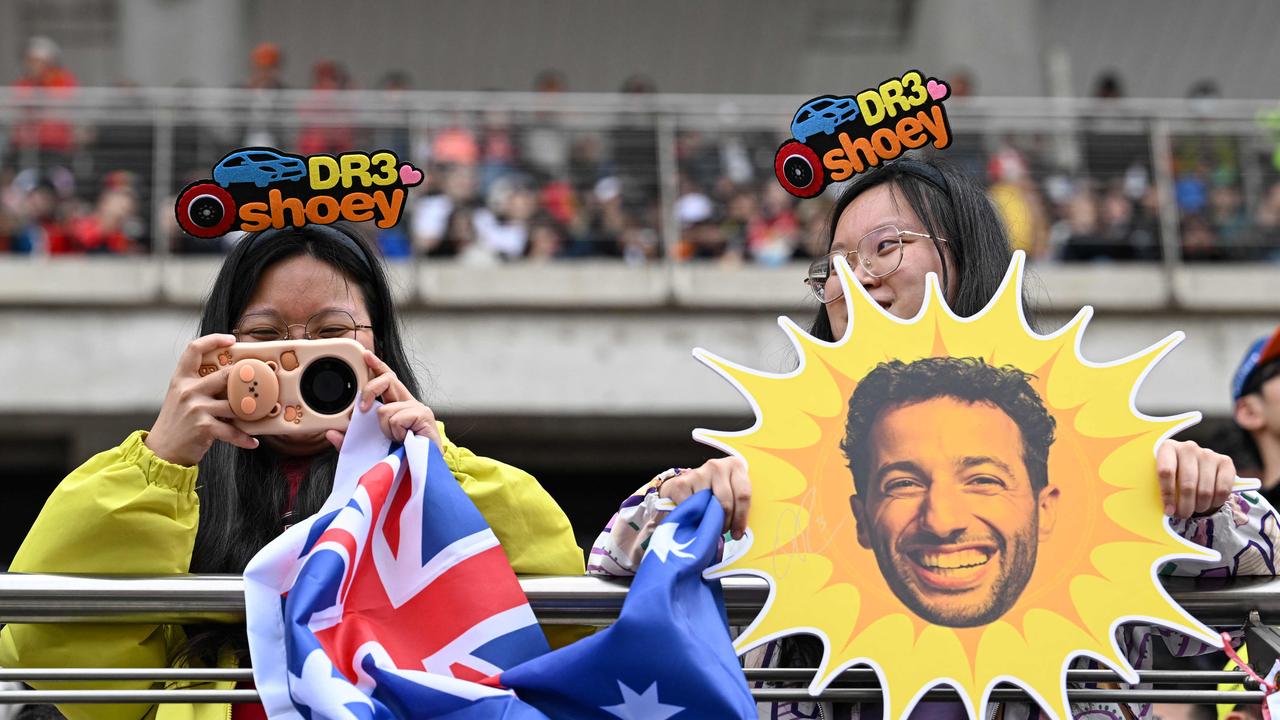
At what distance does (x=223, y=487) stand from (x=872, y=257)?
1165 millimetres

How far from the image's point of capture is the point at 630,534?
2.52 metres

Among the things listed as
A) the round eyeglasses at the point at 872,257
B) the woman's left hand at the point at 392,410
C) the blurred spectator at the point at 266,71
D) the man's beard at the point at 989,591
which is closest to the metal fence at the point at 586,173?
the blurred spectator at the point at 266,71

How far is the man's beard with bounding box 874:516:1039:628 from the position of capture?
2.41 metres

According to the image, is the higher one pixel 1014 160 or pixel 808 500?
pixel 1014 160

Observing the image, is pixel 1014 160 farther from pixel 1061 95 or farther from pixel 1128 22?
pixel 1128 22

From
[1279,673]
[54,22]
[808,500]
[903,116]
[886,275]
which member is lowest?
[1279,673]

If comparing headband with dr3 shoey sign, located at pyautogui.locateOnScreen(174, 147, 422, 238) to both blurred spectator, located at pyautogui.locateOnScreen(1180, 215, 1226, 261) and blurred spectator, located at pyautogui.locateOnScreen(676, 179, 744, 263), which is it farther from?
blurred spectator, located at pyautogui.locateOnScreen(1180, 215, 1226, 261)

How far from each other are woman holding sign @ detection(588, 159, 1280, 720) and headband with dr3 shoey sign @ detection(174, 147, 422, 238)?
2.40 feet

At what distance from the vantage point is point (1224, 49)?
15.6m

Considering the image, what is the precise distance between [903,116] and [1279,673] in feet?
Result: 3.59

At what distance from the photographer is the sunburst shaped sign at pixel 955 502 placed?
2.39 m

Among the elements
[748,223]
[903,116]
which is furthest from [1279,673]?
[748,223]

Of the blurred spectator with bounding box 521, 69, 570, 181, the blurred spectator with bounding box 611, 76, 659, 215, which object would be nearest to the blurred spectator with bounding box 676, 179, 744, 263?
the blurred spectator with bounding box 611, 76, 659, 215

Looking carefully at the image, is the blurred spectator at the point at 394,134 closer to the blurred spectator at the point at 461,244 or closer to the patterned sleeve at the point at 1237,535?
the blurred spectator at the point at 461,244
